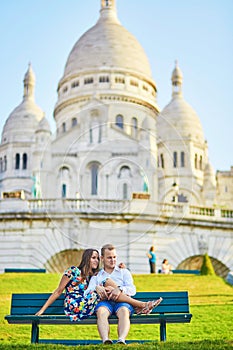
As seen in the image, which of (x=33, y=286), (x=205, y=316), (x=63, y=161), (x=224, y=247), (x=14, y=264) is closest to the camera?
(x=205, y=316)

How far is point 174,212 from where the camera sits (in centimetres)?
2709

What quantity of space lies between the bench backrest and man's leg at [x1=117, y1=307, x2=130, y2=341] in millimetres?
636

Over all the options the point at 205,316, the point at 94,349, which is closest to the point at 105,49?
the point at 205,316

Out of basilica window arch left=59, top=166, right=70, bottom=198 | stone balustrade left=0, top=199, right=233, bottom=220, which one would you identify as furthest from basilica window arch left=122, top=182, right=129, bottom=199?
stone balustrade left=0, top=199, right=233, bottom=220

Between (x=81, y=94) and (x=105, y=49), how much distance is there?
583 cm

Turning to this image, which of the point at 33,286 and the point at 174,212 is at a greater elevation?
the point at 174,212

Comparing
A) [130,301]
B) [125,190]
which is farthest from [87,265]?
[125,190]

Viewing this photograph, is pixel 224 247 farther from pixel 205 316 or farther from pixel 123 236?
pixel 205 316

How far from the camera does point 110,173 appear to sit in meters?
50.5

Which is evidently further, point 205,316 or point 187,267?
point 187,267

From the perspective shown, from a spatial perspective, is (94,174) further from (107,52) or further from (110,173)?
(107,52)

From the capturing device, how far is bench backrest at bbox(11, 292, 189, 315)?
8.95 m

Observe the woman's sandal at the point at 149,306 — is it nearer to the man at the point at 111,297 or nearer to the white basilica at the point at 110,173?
the man at the point at 111,297

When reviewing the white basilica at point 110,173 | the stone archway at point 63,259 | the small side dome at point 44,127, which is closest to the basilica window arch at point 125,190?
the white basilica at point 110,173
